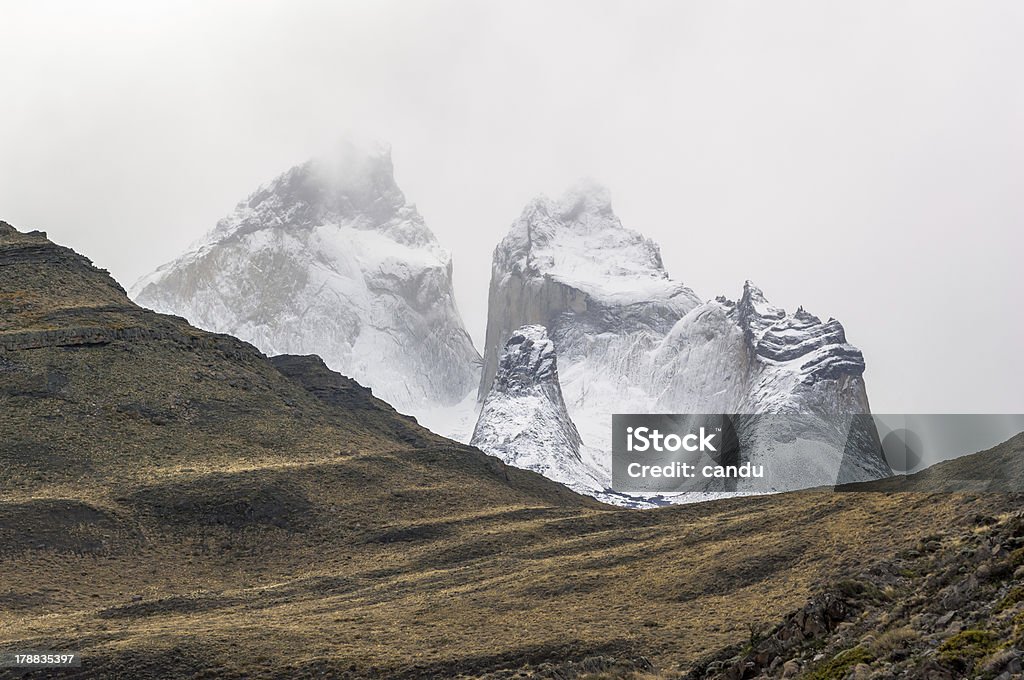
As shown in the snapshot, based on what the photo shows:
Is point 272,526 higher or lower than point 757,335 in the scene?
lower

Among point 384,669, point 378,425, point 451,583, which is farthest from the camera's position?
point 378,425

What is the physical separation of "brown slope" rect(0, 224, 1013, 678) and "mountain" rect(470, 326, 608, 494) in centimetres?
6287

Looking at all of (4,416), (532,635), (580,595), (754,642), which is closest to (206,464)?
(4,416)

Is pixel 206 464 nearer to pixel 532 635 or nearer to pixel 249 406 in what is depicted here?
pixel 249 406

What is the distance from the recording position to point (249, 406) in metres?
92.2

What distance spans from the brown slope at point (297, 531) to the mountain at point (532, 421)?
62.9m

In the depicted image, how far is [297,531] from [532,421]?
103 meters

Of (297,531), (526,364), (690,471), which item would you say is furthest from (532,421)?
(297,531)

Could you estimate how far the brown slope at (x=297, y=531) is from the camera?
4941cm

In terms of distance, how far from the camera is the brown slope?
162 feet

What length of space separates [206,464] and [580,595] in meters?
33.6

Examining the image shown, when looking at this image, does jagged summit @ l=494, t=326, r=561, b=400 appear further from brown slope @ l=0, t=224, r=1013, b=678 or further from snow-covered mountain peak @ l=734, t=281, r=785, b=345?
brown slope @ l=0, t=224, r=1013, b=678

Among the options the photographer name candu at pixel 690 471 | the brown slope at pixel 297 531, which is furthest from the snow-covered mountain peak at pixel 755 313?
the brown slope at pixel 297 531

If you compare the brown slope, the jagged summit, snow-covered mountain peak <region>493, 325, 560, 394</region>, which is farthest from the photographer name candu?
the brown slope
